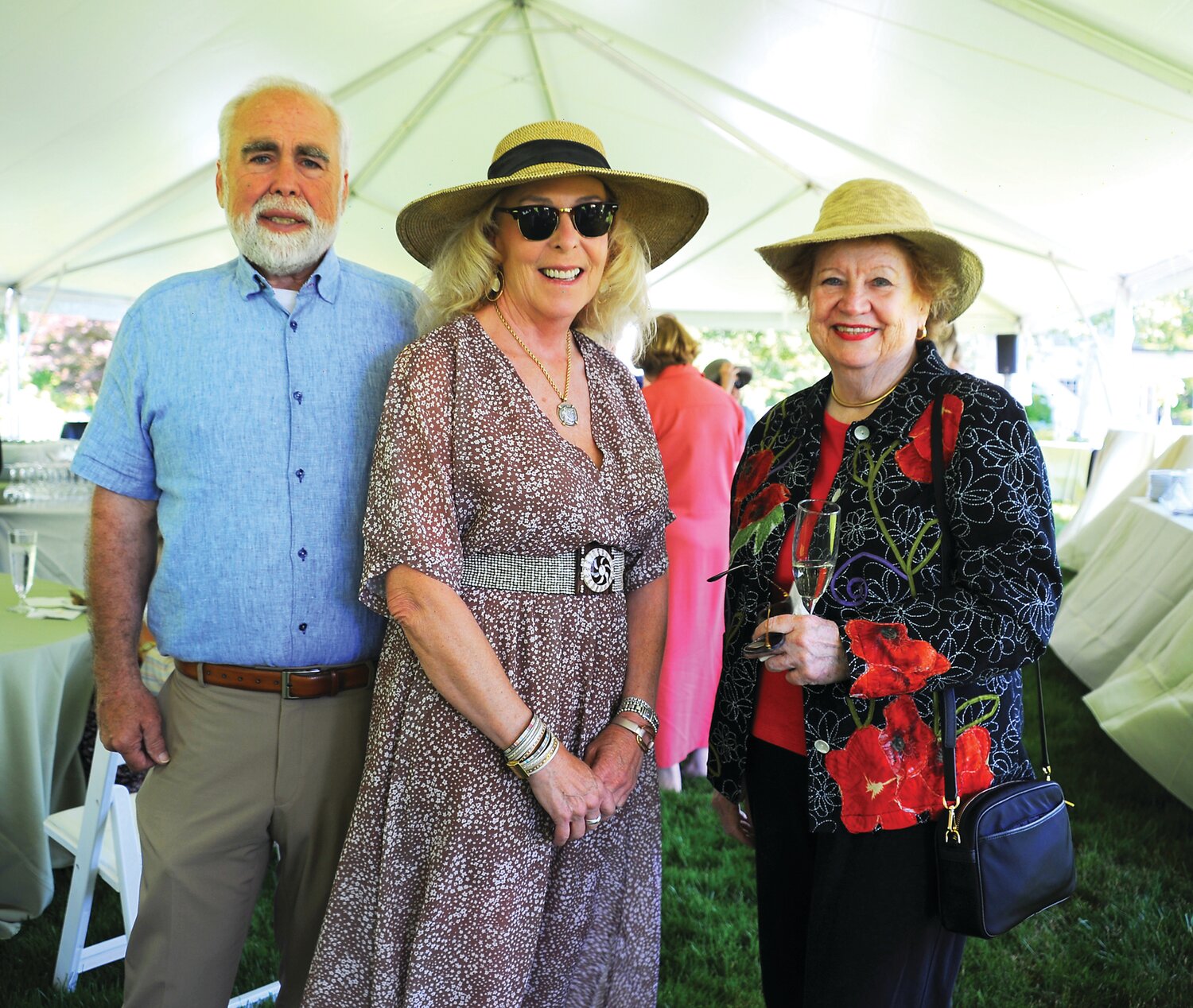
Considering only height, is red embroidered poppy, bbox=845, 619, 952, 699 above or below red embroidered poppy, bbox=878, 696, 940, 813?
above

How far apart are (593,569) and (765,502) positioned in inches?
16.3

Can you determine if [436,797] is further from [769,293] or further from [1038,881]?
[769,293]

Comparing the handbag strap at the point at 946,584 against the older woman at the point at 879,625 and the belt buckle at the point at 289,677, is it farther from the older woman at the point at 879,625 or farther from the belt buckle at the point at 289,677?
the belt buckle at the point at 289,677

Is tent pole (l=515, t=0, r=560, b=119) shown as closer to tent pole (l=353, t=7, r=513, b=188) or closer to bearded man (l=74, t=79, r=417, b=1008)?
tent pole (l=353, t=7, r=513, b=188)

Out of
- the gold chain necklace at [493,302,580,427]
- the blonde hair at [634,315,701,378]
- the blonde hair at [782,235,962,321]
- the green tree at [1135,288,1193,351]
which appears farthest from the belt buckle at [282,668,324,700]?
the green tree at [1135,288,1193,351]

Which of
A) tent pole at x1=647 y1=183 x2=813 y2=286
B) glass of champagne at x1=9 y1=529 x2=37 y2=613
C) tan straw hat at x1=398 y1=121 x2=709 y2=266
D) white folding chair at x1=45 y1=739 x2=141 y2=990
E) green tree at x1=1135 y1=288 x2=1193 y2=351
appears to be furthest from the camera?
green tree at x1=1135 y1=288 x2=1193 y2=351

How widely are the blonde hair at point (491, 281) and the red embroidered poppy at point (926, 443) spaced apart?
65 centimetres

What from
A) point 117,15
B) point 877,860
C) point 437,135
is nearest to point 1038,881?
point 877,860

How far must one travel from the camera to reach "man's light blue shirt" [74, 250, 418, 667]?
1.75m

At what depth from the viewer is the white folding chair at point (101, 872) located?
2488 millimetres

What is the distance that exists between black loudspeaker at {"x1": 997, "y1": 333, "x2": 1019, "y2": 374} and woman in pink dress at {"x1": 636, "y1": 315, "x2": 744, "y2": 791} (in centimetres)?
732

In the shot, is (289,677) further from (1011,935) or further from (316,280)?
(1011,935)

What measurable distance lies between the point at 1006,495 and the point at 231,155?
5.03 feet

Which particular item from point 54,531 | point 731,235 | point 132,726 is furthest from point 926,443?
point 731,235
